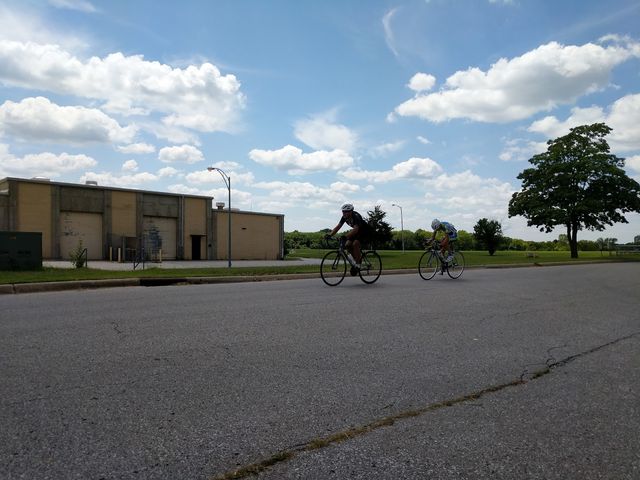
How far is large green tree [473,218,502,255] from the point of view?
195 ft

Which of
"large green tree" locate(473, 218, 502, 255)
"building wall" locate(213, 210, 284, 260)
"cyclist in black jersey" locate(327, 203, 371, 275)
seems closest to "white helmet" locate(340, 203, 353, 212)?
"cyclist in black jersey" locate(327, 203, 371, 275)

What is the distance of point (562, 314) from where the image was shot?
8336mm

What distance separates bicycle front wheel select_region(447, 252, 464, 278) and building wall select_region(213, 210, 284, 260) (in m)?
37.3

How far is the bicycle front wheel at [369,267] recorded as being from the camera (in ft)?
42.9

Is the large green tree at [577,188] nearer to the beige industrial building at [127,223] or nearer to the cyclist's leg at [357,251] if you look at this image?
the beige industrial building at [127,223]

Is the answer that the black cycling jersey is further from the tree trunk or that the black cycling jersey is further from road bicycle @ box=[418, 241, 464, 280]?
the tree trunk

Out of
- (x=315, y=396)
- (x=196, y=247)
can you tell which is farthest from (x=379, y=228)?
(x=315, y=396)

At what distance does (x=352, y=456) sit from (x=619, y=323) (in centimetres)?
655

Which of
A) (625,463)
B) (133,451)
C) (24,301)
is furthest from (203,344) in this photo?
(24,301)

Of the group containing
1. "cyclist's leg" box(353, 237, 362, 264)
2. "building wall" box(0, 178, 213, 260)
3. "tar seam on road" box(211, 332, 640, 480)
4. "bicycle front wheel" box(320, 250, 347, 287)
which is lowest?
"tar seam on road" box(211, 332, 640, 480)

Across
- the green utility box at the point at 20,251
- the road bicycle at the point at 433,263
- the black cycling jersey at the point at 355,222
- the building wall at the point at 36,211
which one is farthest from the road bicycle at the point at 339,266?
the building wall at the point at 36,211

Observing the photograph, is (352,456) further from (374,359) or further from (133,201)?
(133,201)

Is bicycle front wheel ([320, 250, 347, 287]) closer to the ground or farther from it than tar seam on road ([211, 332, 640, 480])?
farther from it

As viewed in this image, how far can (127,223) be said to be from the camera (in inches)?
1729
